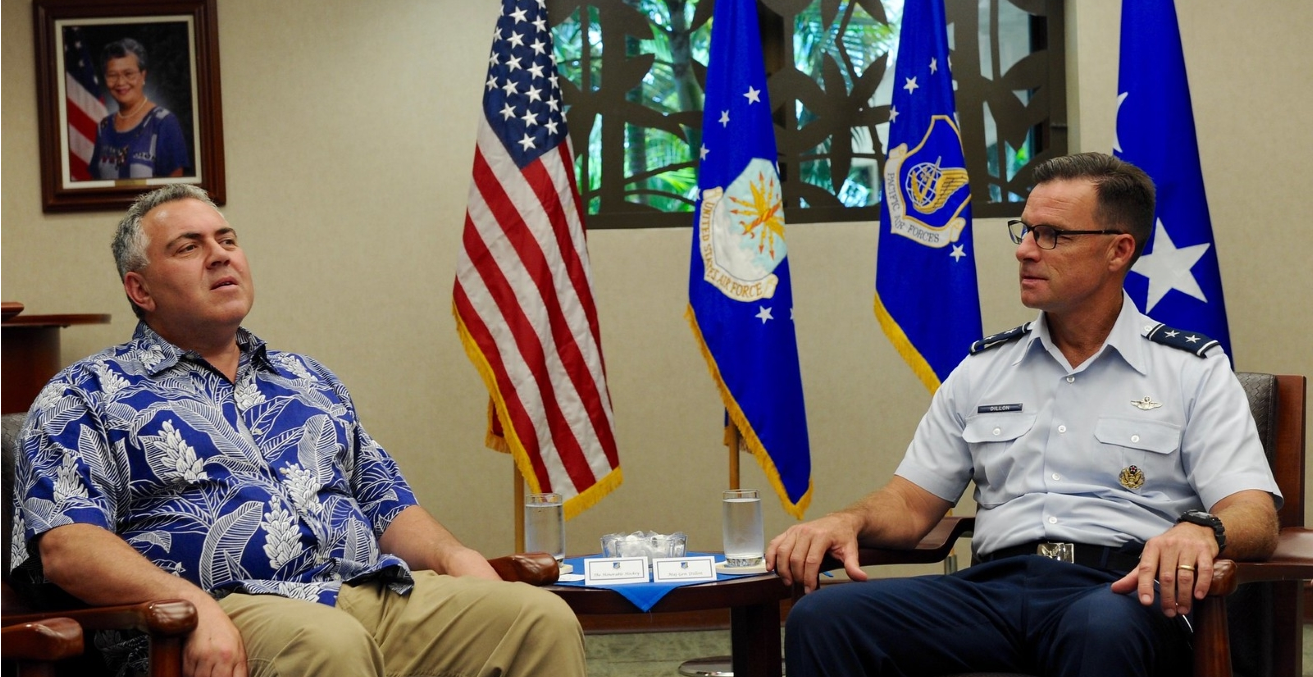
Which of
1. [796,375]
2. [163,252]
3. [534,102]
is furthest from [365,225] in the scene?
[163,252]

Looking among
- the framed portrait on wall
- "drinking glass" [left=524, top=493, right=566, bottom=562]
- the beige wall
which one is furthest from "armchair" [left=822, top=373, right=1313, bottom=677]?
the framed portrait on wall

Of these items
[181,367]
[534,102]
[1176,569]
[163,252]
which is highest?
[534,102]

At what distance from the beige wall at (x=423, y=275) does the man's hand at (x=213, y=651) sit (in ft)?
7.50

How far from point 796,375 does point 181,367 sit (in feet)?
5.57

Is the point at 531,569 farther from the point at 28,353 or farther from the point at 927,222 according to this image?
the point at 28,353

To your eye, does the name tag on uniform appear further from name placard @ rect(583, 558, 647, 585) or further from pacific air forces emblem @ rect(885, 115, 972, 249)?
pacific air forces emblem @ rect(885, 115, 972, 249)

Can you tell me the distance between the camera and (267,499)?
78.1 inches

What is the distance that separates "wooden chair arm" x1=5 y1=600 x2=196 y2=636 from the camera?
1547 millimetres

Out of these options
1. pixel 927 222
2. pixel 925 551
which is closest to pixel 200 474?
pixel 925 551

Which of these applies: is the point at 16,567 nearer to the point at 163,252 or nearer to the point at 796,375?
the point at 163,252

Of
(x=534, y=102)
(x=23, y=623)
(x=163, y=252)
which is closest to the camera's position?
(x=23, y=623)

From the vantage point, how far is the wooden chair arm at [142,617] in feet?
5.08

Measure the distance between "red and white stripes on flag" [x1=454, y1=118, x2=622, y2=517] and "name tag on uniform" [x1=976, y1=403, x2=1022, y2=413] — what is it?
1.33 metres

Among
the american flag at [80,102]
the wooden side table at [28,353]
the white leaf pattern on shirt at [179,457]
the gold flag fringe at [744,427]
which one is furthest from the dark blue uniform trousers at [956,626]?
the american flag at [80,102]
